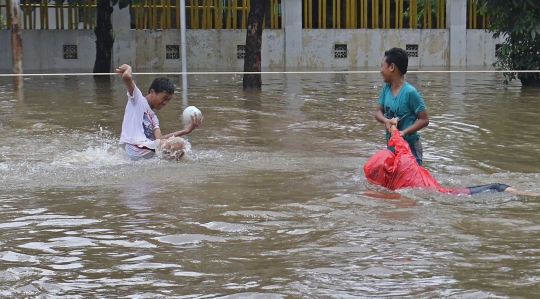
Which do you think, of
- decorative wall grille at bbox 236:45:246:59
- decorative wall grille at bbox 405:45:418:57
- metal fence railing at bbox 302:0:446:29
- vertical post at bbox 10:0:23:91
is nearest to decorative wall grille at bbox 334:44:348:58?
metal fence railing at bbox 302:0:446:29

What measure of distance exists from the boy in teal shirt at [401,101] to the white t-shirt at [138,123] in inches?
102

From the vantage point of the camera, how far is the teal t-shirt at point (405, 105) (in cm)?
714

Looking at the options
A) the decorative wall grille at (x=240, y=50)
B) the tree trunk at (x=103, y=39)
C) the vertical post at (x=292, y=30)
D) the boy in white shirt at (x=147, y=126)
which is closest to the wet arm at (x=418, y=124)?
the boy in white shirt at (x=147, y=126)

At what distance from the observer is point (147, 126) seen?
28.8 feet

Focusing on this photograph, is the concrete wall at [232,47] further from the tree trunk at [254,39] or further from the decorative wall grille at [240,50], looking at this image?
the tree trunk at [254,39]

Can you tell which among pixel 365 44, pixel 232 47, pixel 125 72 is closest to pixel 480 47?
pixel 365 44

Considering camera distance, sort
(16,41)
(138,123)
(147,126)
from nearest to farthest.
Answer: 1. (138,123)
2. (147,126)
3. (16,41)

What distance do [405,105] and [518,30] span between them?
11.7m

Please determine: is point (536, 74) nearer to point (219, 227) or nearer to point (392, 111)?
point (392, 111)

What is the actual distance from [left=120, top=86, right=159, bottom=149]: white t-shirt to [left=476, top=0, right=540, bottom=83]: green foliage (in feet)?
36.7

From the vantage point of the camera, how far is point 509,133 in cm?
1128

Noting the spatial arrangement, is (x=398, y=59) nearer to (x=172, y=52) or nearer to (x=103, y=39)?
(x=103, y=39)

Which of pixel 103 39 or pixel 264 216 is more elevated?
pixel 103 39

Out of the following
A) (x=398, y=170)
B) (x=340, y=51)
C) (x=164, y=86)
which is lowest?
(x=398, y=170)
